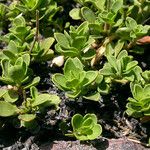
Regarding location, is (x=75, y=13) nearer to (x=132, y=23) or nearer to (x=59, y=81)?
(x=132, y=23)

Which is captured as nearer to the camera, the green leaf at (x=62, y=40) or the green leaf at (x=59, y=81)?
the green leaf at (x=59, y=81)

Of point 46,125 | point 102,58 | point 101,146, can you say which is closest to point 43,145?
point 46,125

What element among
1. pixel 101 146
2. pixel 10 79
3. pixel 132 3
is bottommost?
pixel 101 146

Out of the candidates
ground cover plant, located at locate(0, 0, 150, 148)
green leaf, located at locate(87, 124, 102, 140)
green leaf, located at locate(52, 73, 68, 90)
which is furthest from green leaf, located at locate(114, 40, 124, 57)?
green leaf, located at locate(87, 124, 102, 140)

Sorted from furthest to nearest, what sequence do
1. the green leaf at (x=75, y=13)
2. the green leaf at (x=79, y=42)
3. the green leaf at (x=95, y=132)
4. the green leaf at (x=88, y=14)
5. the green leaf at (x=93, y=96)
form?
the green leaf at (x=75, y=13) → the green leaf at (x=88, y=14) → the green leaf at (x=79, y=42) → the green leaf at (x=93, y=96) → the green leaf at (x=95, y=132)

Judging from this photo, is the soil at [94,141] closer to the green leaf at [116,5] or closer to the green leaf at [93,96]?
the green leaf at [93,96]

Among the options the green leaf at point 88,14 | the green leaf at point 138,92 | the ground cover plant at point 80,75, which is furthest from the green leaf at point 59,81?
the green leaf at point 88,14

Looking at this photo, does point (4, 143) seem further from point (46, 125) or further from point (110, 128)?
point (110, 128)
